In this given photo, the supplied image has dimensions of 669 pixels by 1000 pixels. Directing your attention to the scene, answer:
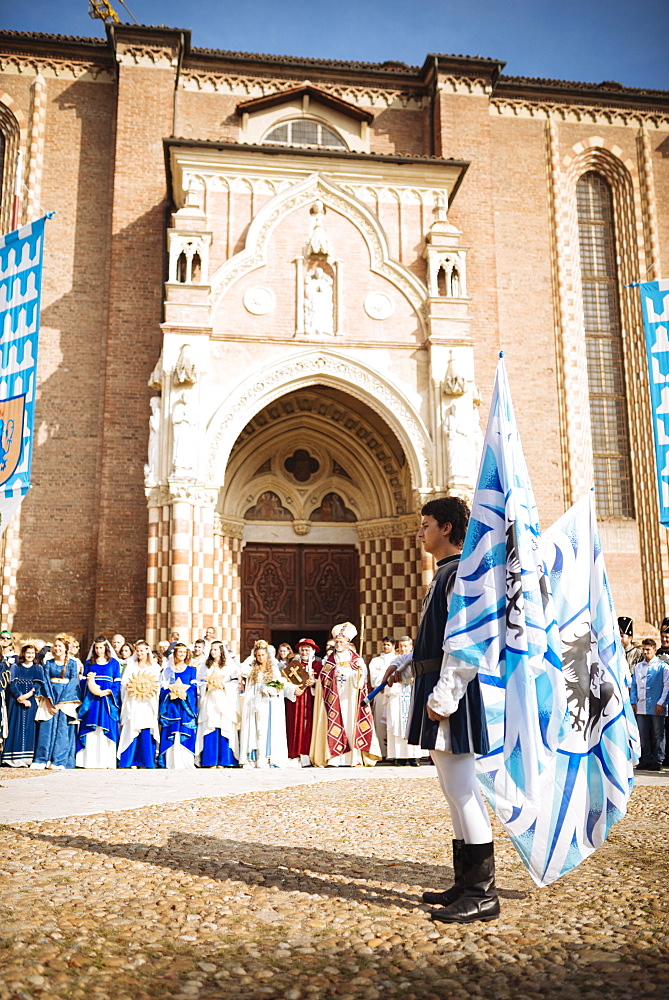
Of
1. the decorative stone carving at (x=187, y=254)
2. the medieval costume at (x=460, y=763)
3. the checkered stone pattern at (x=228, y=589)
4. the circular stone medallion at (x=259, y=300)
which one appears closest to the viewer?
the medieval costume at (x=460, y=763)

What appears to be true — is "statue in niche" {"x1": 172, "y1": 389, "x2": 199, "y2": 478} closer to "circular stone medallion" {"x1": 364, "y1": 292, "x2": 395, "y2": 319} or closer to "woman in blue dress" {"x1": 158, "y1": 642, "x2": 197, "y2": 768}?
"circular stone medallion" {"x1": 364, "y1": 292, "x2": 395, "y2": 319}

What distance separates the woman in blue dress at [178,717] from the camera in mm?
11305

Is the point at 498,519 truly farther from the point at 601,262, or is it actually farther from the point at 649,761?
the point at 601,262

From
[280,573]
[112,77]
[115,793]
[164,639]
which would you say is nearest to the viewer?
[115,793]

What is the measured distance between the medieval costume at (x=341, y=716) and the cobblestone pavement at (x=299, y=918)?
549 centimetres

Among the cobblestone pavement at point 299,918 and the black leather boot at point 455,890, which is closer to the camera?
the cobblestone pavement at point 299,918

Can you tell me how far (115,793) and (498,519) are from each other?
5589 millimetres

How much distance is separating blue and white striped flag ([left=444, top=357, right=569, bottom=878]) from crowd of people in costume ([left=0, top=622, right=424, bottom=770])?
749cm

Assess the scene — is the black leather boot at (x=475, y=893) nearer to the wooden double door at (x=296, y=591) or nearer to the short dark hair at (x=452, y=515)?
the short dark hair at (x=452, y=515)

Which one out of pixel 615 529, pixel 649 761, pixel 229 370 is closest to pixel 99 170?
pixel 229 370

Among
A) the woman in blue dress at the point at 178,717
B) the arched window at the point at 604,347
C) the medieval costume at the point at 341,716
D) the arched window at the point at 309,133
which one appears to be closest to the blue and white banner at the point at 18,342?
the woman in blue dress at the point at 178,717

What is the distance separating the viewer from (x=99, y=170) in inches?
747

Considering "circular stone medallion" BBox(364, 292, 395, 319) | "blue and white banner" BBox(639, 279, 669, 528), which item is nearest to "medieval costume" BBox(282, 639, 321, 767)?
"blue and white banner" BBox(639, 279, 669, 528)

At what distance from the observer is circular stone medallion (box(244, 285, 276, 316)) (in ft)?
52.1
